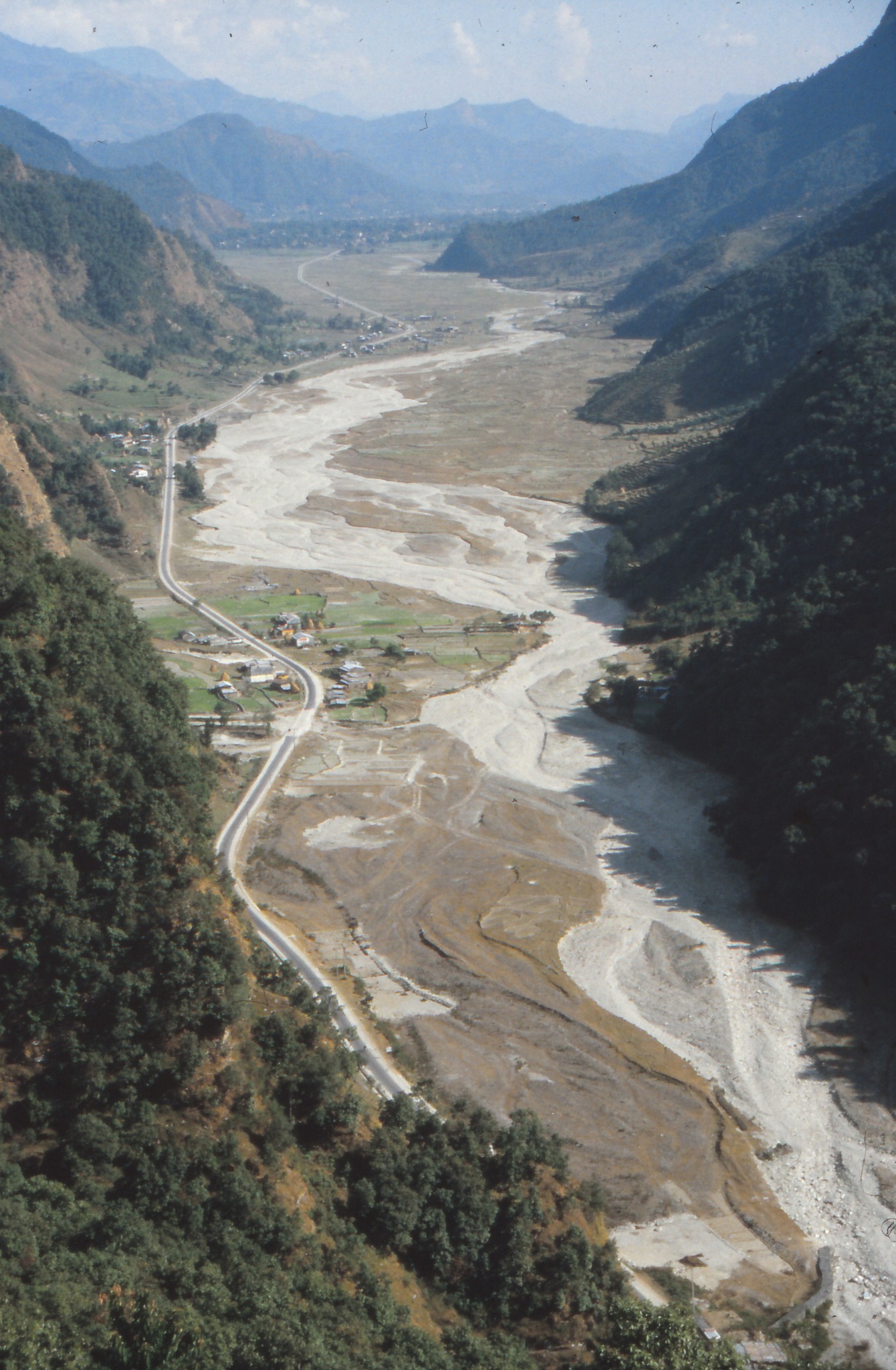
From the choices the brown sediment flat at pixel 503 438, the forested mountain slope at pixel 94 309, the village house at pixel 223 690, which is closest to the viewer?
the village house at pixel 223 690

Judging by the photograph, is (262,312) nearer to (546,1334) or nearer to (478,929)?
(478,929)

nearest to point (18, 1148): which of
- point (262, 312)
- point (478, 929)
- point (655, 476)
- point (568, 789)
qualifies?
point (478, 929)

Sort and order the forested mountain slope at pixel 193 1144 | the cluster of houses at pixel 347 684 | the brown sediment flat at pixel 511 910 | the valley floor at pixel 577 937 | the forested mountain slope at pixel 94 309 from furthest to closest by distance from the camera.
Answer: the forested mountain slope at pixel 94 309 < the cluster of houses at pixel 347 684 < the brown sediment flat at pixel 511 910 < the valley floor at pixel 577 937 < the forested mountain slope at pixel 193 1144

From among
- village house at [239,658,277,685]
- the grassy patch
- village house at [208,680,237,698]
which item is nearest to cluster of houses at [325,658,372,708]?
village house at [239,658,277,685]

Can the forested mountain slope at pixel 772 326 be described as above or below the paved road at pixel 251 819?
above

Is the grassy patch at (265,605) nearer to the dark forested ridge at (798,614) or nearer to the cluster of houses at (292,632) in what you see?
the cluster of houses at (292,632)

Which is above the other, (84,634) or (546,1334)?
(84,634)

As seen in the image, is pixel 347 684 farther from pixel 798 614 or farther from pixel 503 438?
pixel 503 438

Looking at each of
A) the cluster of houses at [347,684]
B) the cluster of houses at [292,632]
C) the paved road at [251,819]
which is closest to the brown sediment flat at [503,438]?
the paved road at [251,819]
